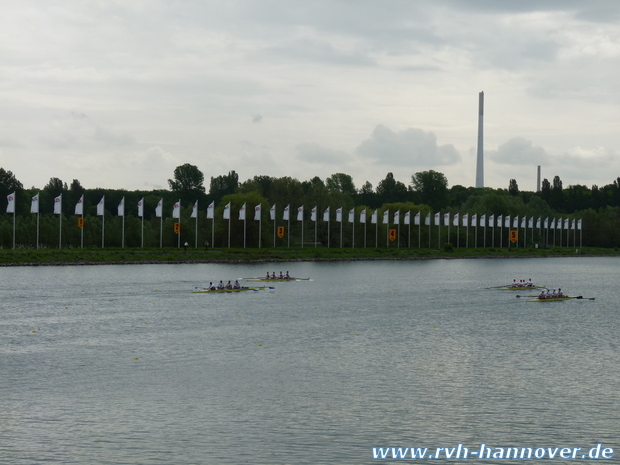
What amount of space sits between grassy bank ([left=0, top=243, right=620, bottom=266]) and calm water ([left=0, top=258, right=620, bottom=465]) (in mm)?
55128

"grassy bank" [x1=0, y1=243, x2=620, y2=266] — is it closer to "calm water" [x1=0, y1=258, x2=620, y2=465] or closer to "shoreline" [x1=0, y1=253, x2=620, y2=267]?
"shoreline" [x1=0, y1=253, x2=620, y2=267]

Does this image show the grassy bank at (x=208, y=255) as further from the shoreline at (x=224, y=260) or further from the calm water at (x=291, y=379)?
the calm water at (x=291, y=379)

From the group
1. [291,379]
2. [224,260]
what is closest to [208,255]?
[224,260]

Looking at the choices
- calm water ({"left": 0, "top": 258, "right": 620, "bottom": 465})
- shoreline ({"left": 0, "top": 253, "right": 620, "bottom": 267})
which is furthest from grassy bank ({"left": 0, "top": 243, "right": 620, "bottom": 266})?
calm water ({"left": 0, "top": 258, "right": 620, "bottom": 465})

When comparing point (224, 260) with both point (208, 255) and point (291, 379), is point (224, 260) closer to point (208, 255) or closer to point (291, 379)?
point (208, 255)

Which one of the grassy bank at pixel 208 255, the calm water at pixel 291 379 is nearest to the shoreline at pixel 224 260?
the grassy bank at pixel 208 255

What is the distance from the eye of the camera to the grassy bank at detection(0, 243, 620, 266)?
121438mm

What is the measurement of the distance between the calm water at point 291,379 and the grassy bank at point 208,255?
55.1 meters

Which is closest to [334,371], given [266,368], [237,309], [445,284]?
[266,368]

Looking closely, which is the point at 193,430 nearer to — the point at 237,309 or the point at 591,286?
the point at 237,309

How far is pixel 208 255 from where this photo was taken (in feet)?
454

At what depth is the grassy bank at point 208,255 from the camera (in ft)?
398

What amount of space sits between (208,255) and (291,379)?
106 m

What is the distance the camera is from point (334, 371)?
117 ft
